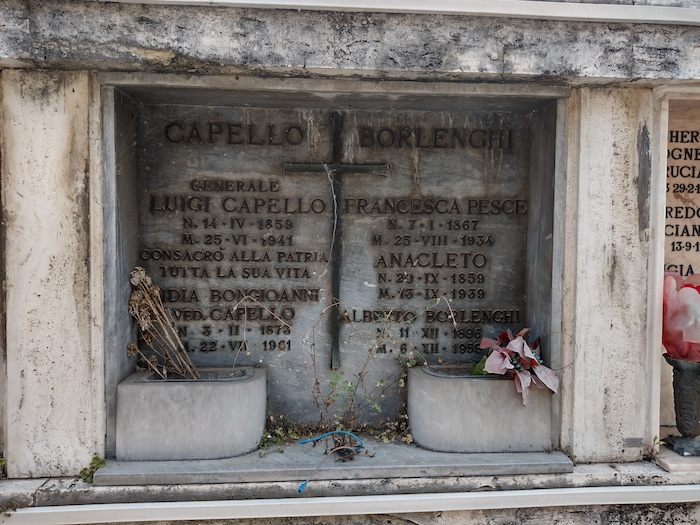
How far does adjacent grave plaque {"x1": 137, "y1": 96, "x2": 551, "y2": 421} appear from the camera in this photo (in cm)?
434

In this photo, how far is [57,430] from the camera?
3.63 metres

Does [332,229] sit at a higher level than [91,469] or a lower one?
higher

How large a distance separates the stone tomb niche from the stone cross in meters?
0.01

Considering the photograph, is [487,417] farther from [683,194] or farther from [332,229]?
[683,194]

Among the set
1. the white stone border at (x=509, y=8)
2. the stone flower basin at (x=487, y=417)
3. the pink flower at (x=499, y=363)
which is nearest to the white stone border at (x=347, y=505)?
the stone flower basin at (x=487, y=417)

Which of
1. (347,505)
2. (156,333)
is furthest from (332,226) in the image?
(347,505)

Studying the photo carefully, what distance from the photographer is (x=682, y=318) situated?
393 cm

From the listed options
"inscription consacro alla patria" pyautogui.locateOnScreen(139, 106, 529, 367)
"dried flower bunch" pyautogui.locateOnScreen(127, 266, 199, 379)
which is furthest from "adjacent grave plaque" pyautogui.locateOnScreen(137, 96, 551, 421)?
"dried flower bunch" pyautogui.locateOnScreen(127, 266, 199, 379)

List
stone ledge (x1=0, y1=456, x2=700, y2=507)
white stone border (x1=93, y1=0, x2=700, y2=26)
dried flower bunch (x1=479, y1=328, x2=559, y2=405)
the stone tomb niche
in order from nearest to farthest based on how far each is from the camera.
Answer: white stone border (x1=93, y1=0, x2=700, y2=26), stone ledge (x1=0, y1=456, x2=700, y2=507), dried flower bunch (x1=479, y1=328, x2=559, y2=405), the stone tomb niche

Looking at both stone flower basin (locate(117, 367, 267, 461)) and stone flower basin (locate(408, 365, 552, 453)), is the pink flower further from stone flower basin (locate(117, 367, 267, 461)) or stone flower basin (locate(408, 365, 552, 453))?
stone flower basin (locate(117, 367, 267, 461))

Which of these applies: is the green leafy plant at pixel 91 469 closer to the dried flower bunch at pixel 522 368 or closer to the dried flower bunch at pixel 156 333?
the dried flower bunch at pixel 156 333

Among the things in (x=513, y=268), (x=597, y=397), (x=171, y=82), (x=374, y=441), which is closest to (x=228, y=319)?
(x=374, y=441)

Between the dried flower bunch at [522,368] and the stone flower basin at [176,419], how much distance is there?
1.91 metres

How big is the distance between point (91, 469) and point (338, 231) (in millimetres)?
2507
